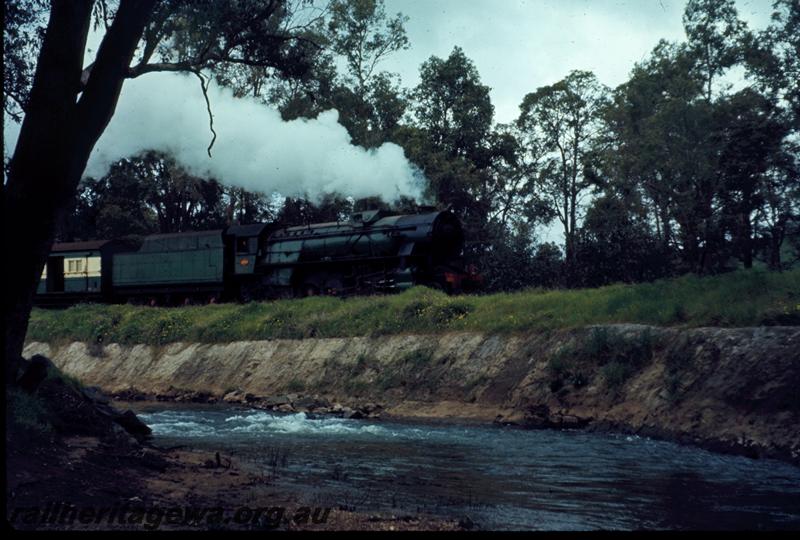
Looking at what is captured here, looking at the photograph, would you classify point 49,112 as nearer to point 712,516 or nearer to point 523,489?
point 523,489

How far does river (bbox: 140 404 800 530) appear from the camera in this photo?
9.52 metres

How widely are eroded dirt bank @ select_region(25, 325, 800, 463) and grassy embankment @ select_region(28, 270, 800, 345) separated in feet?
2.00

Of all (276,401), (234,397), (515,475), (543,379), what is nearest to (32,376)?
(515,475)

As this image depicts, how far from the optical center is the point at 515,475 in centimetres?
1254

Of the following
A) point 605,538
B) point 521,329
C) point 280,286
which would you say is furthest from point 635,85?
point 605,538

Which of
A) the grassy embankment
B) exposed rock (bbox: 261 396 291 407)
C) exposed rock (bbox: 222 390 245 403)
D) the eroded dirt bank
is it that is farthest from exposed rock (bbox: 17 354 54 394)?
exposed rock (bbox: 222 390 245 403)

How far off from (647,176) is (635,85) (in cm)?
698

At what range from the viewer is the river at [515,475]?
375 inches

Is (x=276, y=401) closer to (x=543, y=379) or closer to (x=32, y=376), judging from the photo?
(x=543, y=379)

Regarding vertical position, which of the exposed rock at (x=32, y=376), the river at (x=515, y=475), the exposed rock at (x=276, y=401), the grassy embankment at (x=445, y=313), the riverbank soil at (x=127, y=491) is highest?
the grassy embankment at (x=445, y=313)

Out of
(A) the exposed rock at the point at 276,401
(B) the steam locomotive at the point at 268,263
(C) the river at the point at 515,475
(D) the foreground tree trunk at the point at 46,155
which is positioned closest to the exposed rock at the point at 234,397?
(A) the exposed rock at the point at 276,401

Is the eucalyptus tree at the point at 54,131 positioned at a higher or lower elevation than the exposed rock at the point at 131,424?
higher

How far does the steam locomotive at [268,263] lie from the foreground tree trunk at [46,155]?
2087 centimetres

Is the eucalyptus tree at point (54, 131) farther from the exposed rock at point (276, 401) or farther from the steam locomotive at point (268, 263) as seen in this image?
the steam locomotive at point (268, 263)
